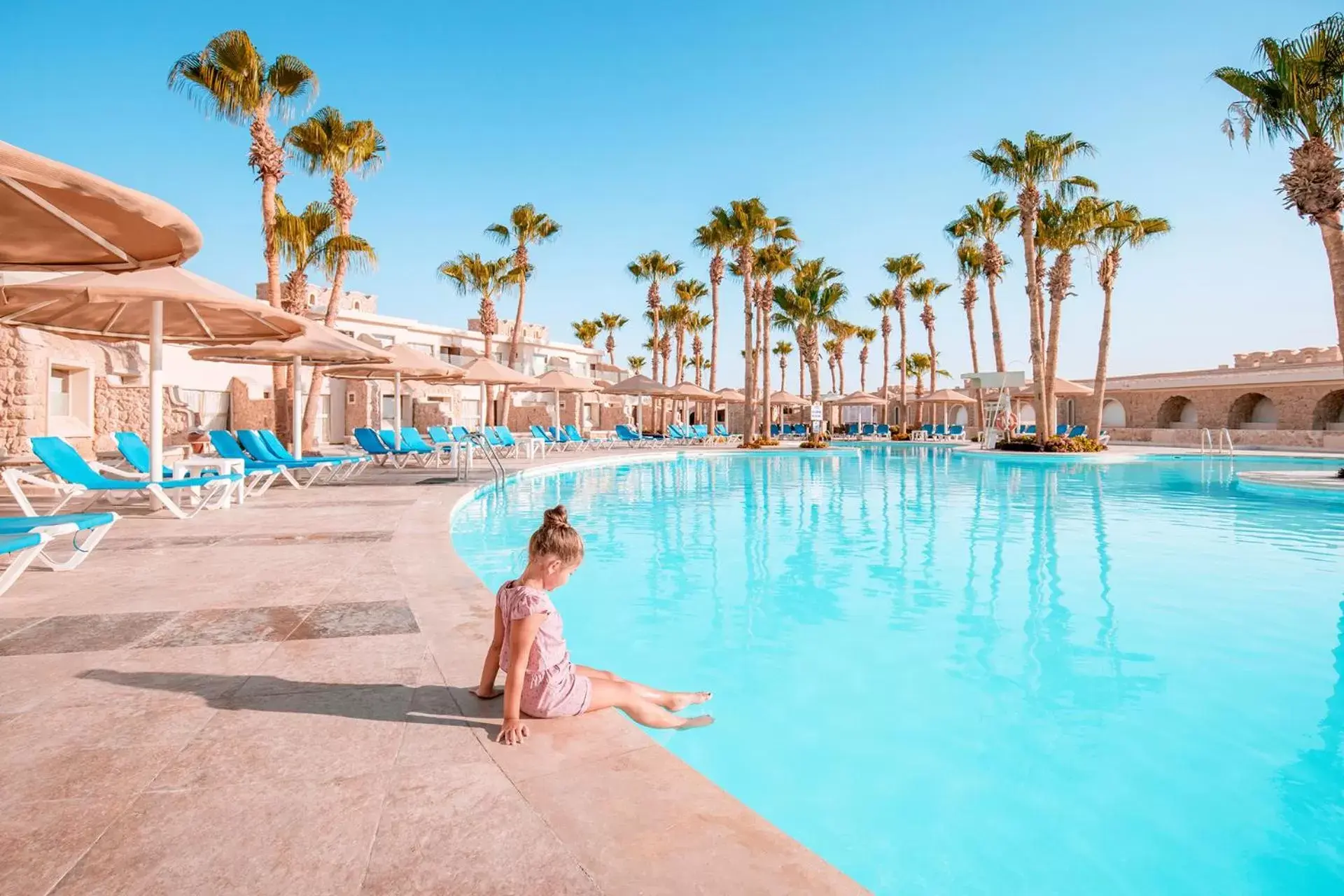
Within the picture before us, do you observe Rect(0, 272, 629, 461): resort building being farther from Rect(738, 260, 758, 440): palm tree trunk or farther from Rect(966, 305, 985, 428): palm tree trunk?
Rect(966, 305, 985, 428): palm tree trunk

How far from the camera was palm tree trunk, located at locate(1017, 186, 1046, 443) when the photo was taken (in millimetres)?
22609

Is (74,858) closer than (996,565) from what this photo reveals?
Yes

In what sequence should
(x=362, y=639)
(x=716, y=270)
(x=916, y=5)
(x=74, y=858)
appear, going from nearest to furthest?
(x=74, y=858) → (x=362, y=639) → (x=916, y=5) → (x=716, y=270)

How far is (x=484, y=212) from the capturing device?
3036 cm

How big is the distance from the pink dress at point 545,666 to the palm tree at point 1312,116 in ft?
51.4

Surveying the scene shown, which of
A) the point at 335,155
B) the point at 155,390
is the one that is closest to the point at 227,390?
the point at 335,155

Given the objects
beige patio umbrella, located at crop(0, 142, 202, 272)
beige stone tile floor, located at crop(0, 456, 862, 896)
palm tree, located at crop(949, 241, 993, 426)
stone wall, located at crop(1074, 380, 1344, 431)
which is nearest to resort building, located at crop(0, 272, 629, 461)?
beige patio umbrella, located at crop(0, 142, 202, 272)

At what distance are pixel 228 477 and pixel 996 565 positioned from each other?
807cm

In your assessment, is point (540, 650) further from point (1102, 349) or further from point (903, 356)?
point (903, 356)

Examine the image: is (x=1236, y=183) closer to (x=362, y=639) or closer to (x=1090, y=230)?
(x=1090, y=230)

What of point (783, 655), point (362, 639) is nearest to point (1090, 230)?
point (783, 655)

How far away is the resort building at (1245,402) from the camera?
28.2 m

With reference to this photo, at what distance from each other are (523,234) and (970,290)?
22.1 m

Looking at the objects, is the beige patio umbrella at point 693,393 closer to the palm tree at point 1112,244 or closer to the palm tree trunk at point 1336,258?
the palm tree at point 1112,244
